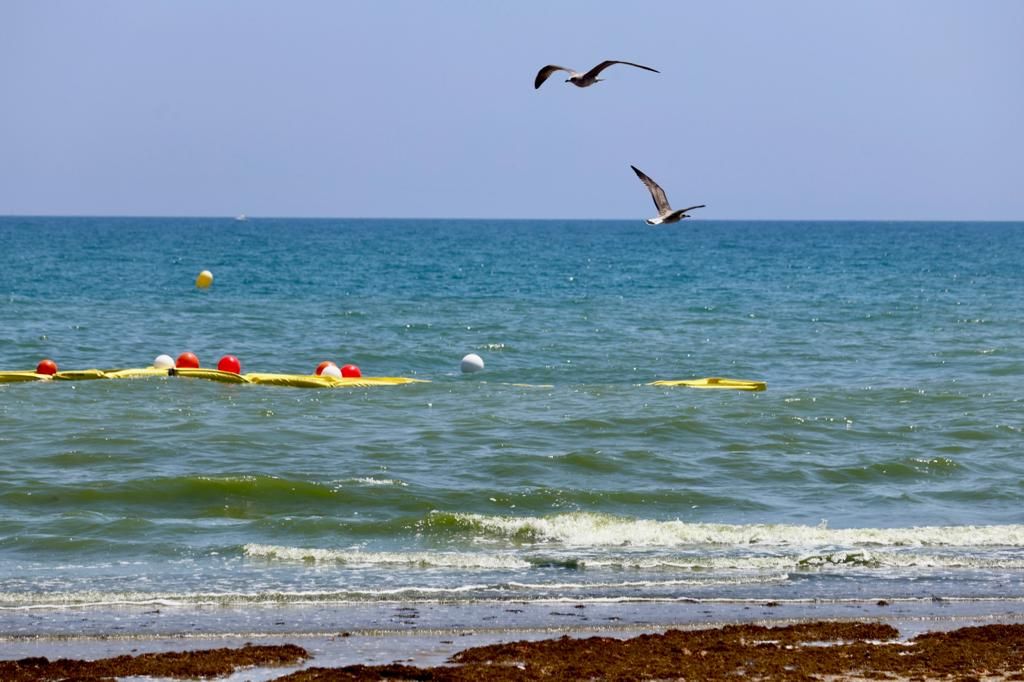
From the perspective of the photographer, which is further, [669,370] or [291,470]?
[669,370]

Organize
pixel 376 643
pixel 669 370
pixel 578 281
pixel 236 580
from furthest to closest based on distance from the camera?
pixel 578 281 < pixel 669 370 < pixel 236 580 < pixel 376 643

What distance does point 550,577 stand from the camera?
38.0 ft

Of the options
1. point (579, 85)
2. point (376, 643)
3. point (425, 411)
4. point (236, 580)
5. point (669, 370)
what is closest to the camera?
point (376, 643)

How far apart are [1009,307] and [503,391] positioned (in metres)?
24.6

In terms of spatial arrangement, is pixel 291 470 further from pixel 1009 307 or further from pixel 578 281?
pixel 578 281

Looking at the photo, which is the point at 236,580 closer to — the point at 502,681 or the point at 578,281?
the point at 502,681

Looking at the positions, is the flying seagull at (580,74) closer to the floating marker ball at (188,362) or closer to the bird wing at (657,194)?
the bird wing at (657,194)

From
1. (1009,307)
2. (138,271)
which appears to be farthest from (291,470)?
(138,271)

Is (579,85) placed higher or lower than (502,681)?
higher

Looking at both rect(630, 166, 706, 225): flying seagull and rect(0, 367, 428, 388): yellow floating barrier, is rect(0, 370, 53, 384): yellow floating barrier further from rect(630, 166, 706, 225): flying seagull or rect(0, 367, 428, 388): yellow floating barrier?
rect(630, 166, 706, 225): flying seagull

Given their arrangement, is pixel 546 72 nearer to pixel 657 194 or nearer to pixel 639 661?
pixel 657 194

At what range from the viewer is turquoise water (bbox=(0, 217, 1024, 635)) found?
1155 centimetres

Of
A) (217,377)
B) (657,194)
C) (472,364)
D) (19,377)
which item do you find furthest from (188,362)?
(657,194)

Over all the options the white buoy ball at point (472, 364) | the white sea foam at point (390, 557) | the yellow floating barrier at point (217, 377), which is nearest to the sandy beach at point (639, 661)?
the white sea foam at point (390, 557)
